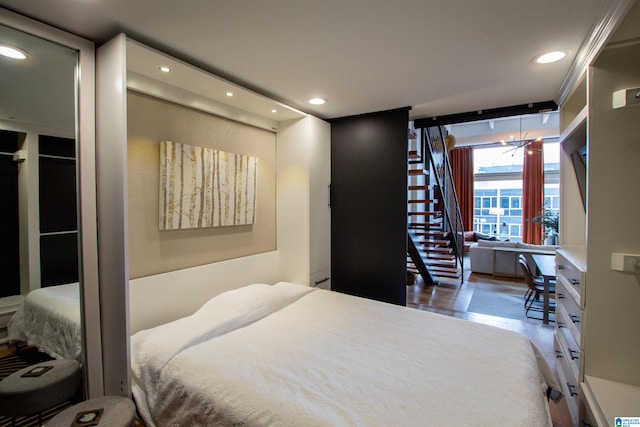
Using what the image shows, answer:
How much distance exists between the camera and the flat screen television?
2.29 meters

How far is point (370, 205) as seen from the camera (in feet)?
10.5

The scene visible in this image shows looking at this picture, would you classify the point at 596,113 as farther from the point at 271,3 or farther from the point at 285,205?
the point at 285,205

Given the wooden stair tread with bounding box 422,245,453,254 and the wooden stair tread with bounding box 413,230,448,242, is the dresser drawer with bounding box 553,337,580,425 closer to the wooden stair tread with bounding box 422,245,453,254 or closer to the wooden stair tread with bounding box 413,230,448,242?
the wooden stair tread with bounding box 413,230,448,242

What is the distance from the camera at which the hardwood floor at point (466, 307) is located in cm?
216

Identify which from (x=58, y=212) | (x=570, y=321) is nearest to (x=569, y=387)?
(x=570, y=321)

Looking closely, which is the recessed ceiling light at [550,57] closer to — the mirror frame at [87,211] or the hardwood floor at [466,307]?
the hardwood floor at [466,307]

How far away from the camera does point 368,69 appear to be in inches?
82.3

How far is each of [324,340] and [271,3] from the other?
189 cm

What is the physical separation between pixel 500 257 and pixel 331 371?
18.2 feet

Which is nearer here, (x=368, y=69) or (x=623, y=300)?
(x=623, y=300)

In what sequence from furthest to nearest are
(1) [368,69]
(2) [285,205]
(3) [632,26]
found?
1. (2) [285,205]
2. (1) [368,69]
3. (3) [632,26]

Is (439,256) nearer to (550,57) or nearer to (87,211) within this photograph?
(550,57)

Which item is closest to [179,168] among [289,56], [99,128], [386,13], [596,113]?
[99,128]

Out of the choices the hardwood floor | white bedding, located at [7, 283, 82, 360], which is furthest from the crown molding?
white bedding, located at [7, 283, 82, 360]
